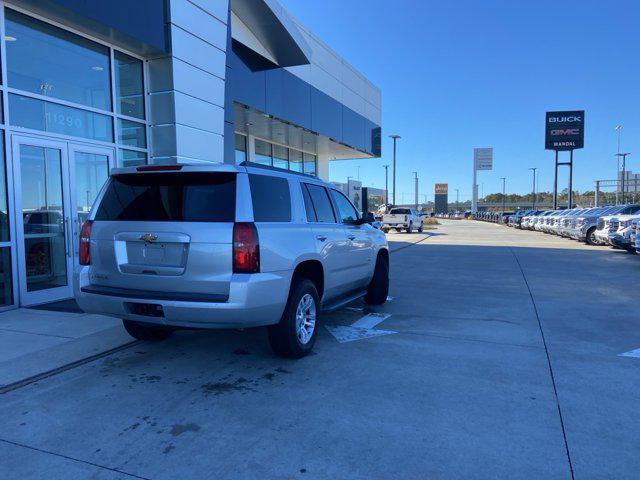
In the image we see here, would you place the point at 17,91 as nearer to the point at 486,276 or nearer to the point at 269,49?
the point at 269,49

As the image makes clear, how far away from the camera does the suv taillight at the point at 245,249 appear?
4191 mm

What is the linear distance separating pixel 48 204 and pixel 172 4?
14.8 feet

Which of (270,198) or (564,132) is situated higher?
(564,132)

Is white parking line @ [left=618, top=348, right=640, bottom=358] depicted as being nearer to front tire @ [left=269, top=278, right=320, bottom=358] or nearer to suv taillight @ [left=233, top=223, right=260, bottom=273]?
front tire @ [left=269, top=278, right=320, bottom=358]

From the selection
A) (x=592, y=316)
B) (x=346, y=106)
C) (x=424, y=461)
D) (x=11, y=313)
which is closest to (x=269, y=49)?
(x=346, y=106)

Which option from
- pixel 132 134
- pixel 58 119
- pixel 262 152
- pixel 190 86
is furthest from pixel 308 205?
pixel 262 152

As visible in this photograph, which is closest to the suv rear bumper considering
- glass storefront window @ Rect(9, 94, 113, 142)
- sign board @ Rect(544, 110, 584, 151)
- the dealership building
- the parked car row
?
the dealership building

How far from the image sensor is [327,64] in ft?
60.9

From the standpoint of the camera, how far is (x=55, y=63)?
319 inches

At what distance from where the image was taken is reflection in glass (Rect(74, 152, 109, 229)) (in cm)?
845

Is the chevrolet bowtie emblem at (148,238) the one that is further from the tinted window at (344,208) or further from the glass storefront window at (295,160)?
the glass storefront window at (295,160)

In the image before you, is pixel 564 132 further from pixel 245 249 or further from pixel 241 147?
pixel 245 249

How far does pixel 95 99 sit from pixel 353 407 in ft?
25.2

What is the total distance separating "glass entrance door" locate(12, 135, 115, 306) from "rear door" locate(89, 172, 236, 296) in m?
3.67
